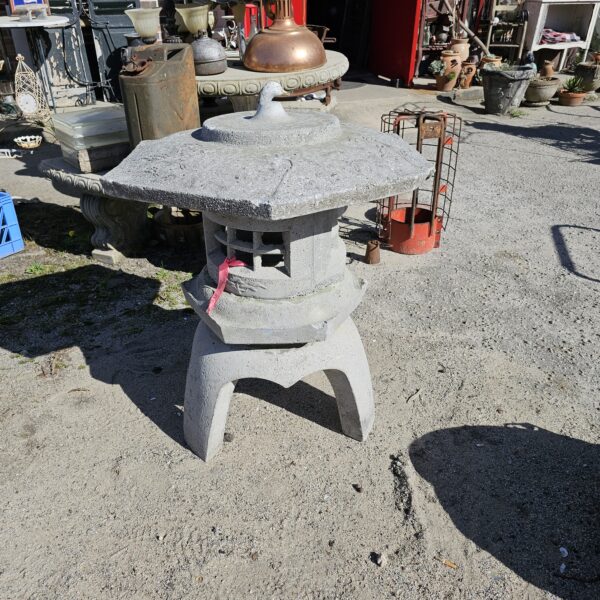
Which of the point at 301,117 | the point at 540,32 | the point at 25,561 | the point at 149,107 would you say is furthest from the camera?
the point at 540,32

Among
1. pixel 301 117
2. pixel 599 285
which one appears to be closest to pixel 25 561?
pixel 301 117

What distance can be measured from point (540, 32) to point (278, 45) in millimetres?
9388

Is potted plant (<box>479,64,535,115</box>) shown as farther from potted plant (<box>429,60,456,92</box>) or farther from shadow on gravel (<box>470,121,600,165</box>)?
potted plant (<box>429,60,456,92</box>)

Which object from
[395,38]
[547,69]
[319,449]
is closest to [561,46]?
[547,69]

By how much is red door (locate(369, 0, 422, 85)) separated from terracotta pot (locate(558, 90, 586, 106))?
2.97 m

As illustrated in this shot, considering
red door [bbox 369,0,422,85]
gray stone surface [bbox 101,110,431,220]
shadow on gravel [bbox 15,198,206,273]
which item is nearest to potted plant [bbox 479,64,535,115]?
red door [bbox 369,0,422,85]

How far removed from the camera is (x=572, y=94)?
10422 millimetres

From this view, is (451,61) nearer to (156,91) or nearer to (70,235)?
(156,91)

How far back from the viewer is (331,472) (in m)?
3.10

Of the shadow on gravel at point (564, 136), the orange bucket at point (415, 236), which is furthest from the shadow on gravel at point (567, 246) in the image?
the shadow on gravel at point (564, 136)

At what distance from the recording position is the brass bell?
557 cm

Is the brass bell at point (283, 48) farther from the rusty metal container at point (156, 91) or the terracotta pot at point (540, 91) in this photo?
the terracotta pot at point (540, 91)

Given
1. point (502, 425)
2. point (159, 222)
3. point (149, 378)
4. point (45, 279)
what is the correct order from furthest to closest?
point (159, 222) → point (45, 279) → point (149, 378) → point (502, 425)

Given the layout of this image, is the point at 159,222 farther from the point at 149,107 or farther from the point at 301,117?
the point at 301,117
